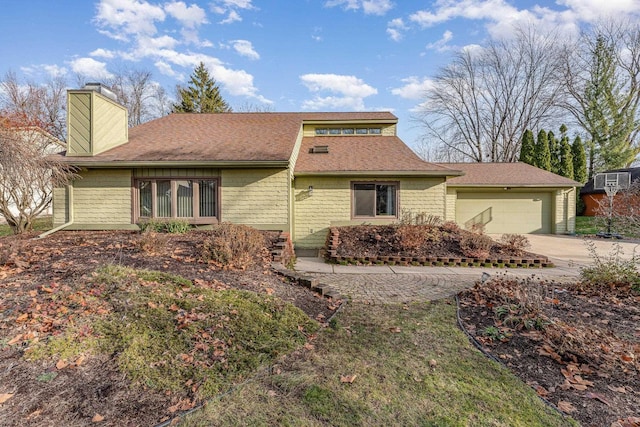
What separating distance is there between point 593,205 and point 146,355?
85.6 feet

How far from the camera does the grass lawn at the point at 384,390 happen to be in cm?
215

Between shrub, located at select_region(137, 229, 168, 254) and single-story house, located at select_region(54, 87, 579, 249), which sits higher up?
single-story house, located at select_region(54, 87, 579, 249)

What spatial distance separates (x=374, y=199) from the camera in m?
10.3

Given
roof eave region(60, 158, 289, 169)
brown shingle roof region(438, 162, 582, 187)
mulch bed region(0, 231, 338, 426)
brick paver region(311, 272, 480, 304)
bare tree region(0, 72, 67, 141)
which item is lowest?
brick paver region(311, 272, 480, 304)

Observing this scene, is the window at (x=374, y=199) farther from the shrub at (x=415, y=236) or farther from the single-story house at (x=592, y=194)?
the single-story house at (x=592, y=194)

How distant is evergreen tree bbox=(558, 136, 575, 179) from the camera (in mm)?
19552

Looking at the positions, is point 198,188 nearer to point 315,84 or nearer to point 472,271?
point 472,271

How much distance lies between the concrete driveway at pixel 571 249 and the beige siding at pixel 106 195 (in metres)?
12.5

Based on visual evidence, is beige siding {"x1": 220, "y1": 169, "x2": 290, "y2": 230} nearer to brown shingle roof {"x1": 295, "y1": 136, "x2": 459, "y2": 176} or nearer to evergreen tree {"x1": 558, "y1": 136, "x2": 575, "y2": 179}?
brown shingle roof {"x1": 295, "y1": 136, "x2": 459, "y2": 176}

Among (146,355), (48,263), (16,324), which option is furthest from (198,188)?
(146,355)

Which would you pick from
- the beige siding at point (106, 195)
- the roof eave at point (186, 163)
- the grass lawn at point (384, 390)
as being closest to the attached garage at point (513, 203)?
the roof eave at point (186, 163)

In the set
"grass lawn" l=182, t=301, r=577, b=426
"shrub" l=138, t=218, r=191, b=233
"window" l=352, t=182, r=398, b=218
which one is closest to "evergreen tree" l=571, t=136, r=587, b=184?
"window" l=352, t=182, r=398, b=218

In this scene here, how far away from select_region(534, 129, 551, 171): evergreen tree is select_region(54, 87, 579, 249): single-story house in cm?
750

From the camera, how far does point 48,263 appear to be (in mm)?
4816
